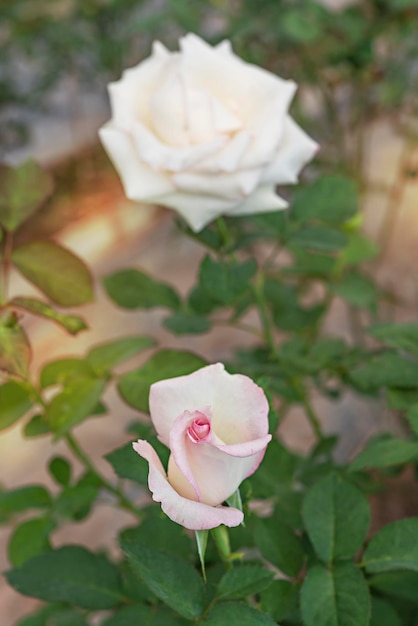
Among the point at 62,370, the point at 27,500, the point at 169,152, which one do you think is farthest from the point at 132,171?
the point at 27,500

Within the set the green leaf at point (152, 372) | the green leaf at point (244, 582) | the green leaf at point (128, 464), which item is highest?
the green leaf at point (128, 464)

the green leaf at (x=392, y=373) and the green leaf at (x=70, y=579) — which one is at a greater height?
the green leaf at (x=392, y=373)

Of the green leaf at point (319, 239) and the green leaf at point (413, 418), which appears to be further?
the green leaf at point (319, 239)

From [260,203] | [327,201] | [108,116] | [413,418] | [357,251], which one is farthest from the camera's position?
[108,116]

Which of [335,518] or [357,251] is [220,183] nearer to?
[335,518]

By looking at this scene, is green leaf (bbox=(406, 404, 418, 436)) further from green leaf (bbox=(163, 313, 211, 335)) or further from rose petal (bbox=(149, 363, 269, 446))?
green leaf (bbox=(163, 313, 211, 335))

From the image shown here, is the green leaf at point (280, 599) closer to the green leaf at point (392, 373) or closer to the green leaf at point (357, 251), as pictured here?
the green leaf at point (392, 373)

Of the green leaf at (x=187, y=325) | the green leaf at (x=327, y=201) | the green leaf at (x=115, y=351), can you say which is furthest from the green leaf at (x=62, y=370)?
the green leaf at (x=327, y=201)
